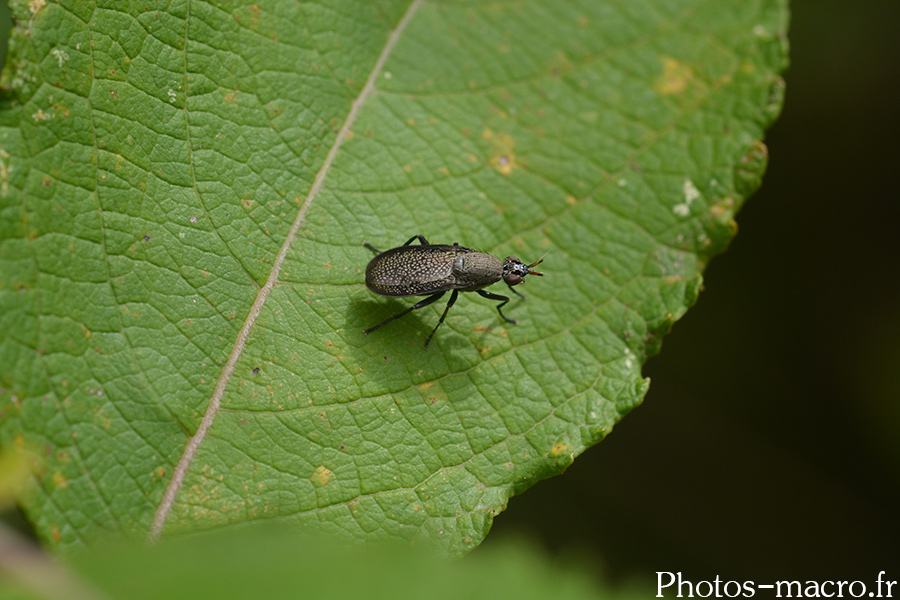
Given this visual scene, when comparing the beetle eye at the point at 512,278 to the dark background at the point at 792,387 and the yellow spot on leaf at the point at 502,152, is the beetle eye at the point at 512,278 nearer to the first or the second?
the yellow spot on leaf at the point at 502,152

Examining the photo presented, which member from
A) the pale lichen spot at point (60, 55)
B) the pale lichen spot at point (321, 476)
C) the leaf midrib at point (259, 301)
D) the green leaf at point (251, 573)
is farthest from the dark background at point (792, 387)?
the pale lichen spot at point (60, 55)

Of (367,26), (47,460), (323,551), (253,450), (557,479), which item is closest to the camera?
(323,551)

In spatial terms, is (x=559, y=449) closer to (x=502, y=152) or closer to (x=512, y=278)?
(x=512, y=278)

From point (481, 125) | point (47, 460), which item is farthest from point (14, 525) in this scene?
point (481, 125)

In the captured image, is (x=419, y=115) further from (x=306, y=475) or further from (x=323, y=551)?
(x=323, y=551)

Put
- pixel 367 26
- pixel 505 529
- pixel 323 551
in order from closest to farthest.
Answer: pixel 323 551 → pixel 367 26 → pixel 505 529

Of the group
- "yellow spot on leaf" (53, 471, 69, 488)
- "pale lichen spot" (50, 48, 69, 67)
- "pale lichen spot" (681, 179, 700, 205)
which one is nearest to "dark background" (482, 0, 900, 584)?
"pale lichen spot" (681, 179, 700, 205)

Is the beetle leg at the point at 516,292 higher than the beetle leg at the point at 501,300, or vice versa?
the beetle leg at the point at 516,292
